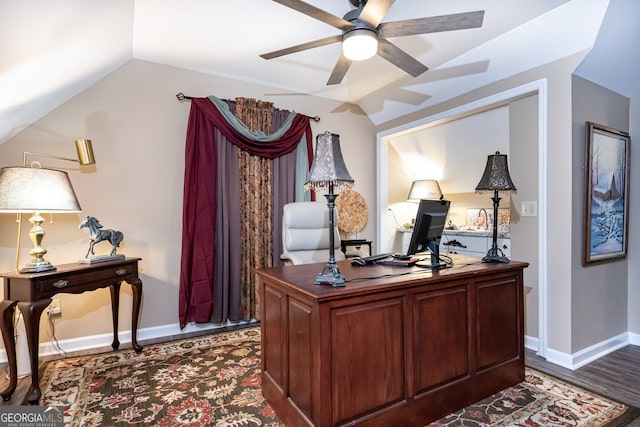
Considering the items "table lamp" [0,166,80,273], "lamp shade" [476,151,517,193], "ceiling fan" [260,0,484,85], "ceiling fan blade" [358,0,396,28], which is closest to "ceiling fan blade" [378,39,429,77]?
"ceiling fan" [260,0,484,85]

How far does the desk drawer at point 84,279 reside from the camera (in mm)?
2047

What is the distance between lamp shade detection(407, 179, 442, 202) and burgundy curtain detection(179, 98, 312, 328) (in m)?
2.45

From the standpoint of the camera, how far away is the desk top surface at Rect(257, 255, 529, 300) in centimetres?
148

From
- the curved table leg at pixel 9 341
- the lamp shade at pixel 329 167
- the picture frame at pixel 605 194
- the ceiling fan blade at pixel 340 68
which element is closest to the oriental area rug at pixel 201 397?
the curved table leg at pixel 9 341

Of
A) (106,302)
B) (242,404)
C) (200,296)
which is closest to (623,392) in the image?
(242,404)

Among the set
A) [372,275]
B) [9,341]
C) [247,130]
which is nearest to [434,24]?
[372,275]

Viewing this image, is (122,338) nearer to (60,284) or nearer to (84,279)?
(84,279)

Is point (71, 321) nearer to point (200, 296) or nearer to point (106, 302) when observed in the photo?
point (106, 302)

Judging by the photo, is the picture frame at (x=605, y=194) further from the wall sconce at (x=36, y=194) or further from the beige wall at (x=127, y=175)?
the wall sconce at (x=36, y=194)

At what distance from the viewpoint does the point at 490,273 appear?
6.43 feet

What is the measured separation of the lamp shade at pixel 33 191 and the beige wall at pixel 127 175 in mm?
661

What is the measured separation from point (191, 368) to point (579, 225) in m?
3.04

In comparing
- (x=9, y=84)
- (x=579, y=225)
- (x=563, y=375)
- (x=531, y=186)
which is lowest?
(x=563, y=375)

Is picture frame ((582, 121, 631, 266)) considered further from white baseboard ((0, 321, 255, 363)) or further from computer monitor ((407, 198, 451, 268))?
white baseboard ((0, 321, 255, 363))
